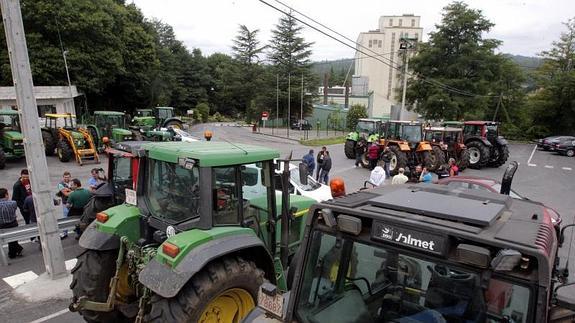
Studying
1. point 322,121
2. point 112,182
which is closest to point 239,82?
point 322,121

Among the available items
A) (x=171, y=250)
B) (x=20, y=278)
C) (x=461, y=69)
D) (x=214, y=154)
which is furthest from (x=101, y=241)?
(x=461, y=69)

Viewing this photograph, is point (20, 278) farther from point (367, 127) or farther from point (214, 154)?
point (367, 127)

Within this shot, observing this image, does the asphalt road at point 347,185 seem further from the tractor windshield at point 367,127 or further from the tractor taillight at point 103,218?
the tractor windshield at point 367,127

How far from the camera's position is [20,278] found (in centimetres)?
626

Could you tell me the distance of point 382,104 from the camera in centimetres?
5256

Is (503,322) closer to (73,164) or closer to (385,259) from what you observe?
(385,259)

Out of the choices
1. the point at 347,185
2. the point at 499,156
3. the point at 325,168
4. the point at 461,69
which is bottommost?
the point at 347,185

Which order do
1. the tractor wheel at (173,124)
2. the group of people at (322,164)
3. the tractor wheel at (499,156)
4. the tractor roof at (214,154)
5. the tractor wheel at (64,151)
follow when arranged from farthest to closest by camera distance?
the tractor wheel at (173,124) < the tractor wheel at (499,156) < the tractor wheel at (64,151) < the group of people at (322,164) < the tractor roof at (214,154)

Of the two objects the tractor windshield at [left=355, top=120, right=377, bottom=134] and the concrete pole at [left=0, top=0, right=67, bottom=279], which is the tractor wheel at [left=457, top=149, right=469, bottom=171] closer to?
the tractor windshield at [left=355, top=120, right=377, bottom=134]

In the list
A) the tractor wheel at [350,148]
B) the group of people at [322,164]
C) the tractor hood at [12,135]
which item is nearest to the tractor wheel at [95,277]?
the group of people at [322,164]

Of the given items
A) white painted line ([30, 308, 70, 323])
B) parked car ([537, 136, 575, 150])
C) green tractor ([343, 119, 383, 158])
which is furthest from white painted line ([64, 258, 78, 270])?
parked car ([537, 136, 575, 150])

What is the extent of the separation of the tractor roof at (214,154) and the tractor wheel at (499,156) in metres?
18.9

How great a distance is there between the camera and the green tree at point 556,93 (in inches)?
1388

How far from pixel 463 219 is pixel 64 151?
19.3m
